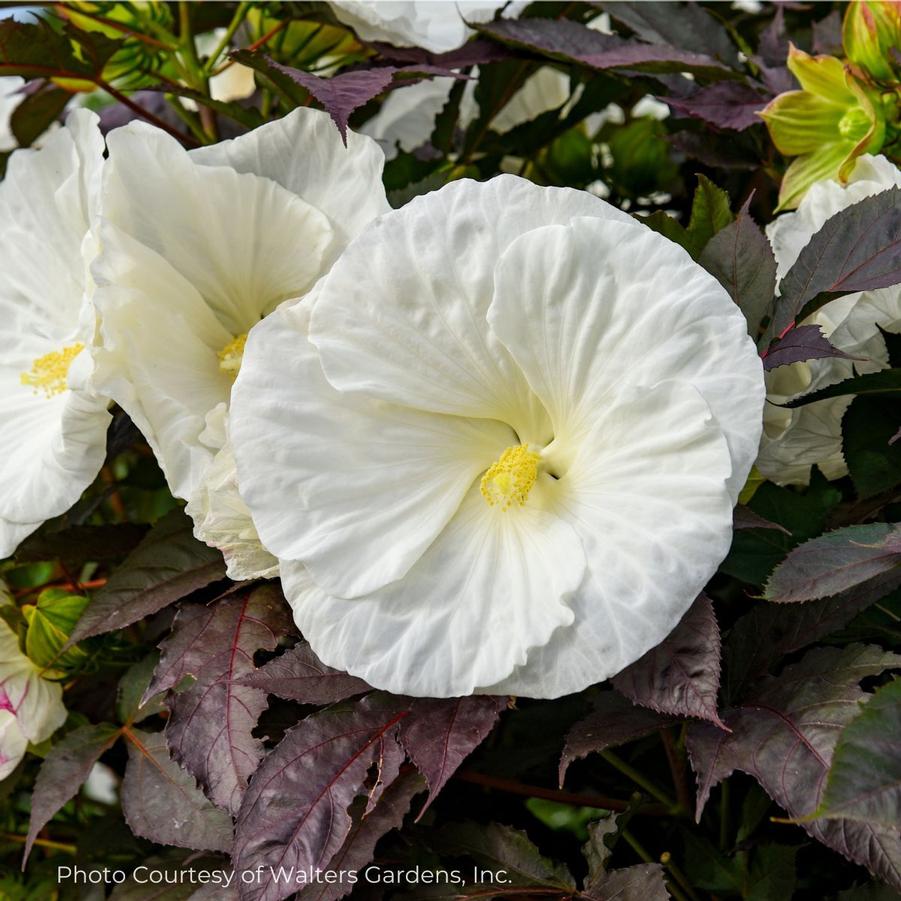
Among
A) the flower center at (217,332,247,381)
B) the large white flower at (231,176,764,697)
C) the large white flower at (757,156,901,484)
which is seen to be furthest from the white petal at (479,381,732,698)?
the flower center at (217,332,247,381)

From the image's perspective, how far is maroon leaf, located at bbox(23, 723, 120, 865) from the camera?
552mm

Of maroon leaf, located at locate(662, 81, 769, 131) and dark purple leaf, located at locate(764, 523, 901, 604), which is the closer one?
dark purple leaf, located at locate(764, 523, 901, 604)

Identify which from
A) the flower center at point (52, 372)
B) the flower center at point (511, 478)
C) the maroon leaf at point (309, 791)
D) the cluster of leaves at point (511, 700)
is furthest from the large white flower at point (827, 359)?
the flower center at point (52, 372)

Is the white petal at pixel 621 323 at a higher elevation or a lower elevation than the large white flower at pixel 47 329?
higher

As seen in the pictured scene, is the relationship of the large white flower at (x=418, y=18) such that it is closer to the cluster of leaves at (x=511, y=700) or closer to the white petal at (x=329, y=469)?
the cluster of leaves at (x=511, y=700)

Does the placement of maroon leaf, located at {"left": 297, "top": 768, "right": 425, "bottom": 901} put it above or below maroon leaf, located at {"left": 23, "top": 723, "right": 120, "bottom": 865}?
above

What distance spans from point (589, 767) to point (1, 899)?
13.7 inches

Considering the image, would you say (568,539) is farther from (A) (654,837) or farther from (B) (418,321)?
(A) (654,837)

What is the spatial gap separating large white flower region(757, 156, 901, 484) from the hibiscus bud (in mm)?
74

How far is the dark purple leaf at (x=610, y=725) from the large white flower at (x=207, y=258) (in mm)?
156

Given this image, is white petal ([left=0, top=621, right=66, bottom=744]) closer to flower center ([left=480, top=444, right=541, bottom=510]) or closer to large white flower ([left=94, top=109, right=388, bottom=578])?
large white flower ([left=94, top=109, right=388, bottom=578])

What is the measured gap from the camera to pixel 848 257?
0.48 metres

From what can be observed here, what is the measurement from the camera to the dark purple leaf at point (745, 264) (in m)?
0.49

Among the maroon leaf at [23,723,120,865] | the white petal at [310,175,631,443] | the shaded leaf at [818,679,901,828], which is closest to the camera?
the shaded leaf at [818,679,901,828]
